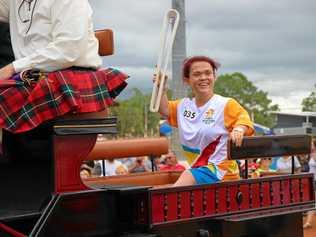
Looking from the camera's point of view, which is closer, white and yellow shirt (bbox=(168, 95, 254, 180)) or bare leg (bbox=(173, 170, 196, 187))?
bare leg (bbox=(173, 170, 196, 187))

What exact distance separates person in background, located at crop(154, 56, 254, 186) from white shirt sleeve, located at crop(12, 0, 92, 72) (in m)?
1.11

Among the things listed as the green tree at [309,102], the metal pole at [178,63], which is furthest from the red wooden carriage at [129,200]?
the green tree at [309,102]

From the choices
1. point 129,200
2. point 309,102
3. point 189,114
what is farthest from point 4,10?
point 309,102

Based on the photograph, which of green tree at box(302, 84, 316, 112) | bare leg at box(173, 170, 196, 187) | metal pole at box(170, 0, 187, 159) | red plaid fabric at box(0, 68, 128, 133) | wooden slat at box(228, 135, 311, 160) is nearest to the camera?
red plaid fabric at box(0, 68, 128, 133)

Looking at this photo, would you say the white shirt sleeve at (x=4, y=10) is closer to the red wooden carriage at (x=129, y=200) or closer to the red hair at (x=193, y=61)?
the red wooden carriage at (x=129, y=200)

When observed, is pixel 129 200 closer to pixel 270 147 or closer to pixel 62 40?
pixel 62 40

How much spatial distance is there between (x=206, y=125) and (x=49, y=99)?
1.35 metres

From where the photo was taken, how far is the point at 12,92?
2.97 m

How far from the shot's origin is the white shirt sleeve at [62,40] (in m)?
3.04

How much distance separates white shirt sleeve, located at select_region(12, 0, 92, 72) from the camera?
120 inches

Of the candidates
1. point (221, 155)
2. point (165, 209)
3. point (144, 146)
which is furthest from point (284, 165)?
point (165, 209)

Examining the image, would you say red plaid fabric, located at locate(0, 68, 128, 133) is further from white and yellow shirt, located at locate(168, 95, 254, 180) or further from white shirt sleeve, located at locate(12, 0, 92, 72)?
white and yellow shirt, located at locate(168, 95, 254, 180)

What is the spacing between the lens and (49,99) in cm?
300

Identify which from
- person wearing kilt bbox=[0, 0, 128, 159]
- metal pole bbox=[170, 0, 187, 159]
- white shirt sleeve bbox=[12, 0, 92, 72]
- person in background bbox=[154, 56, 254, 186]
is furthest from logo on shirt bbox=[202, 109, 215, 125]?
white shirt sleeve bbox=[12, 0, 92, 72]
